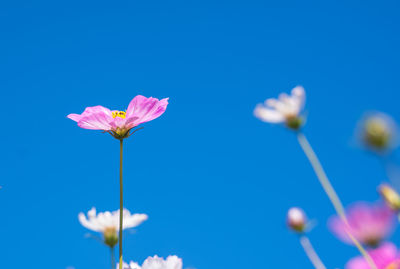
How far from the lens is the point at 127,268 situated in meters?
0.82

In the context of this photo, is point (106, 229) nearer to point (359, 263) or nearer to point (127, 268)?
point (127, 268)

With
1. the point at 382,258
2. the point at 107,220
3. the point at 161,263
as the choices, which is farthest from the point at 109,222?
the point at 382,258

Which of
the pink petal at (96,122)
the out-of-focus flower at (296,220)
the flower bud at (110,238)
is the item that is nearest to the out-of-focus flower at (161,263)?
the flower bud at (110,238)

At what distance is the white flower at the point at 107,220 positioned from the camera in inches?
39.5

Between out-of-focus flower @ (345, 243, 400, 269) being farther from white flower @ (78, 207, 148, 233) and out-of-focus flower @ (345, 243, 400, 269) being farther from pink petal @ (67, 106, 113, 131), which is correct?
pink petal @ (67, 106, 113, 131)

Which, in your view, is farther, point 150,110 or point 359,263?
point 150,110

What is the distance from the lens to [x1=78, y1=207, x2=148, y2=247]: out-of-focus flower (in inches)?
38.1

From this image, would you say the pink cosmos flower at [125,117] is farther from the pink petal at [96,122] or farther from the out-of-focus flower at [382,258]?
the out-of-focus flower at [382,258]

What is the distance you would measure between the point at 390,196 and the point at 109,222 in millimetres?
660

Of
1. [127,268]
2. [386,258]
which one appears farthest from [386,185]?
[127,268]

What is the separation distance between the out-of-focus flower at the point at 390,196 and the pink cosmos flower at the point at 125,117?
634 mm

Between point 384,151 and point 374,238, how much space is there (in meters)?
0.11

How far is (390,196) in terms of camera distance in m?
0.55

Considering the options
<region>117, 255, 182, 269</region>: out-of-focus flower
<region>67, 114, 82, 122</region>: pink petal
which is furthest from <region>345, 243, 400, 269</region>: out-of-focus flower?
<region>67, 114, 82, 122</region>: pink petal
